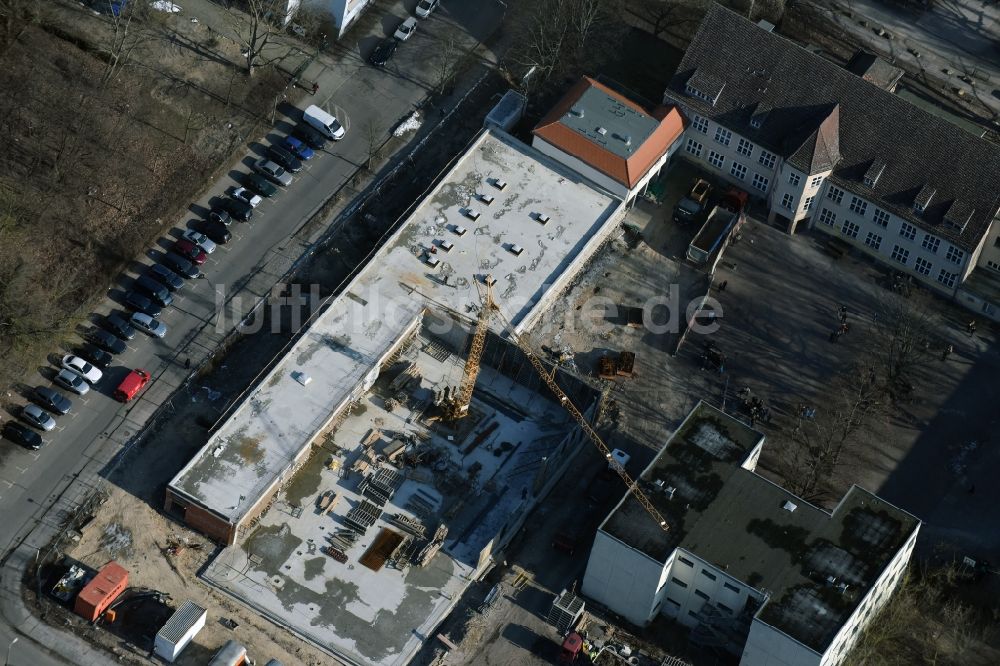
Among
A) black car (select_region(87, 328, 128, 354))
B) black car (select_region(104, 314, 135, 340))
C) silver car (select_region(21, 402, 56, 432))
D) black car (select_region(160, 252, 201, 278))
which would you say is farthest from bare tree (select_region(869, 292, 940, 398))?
silver car (select_region(21, 402, 56, 432))

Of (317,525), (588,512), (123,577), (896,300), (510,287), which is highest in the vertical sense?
(896,300)

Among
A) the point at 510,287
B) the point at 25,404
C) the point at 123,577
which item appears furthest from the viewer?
the point at 510,287

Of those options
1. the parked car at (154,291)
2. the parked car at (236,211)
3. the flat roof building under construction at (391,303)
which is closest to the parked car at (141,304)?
the parked car at (154,291)

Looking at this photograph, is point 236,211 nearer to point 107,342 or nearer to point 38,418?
point 107,342

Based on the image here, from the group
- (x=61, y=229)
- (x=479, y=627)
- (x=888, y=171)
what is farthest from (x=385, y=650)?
(x=888, y=171)

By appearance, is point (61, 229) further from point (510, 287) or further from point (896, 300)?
point (896, 300)

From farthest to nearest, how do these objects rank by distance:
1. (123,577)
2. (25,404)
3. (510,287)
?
(510,287) → (25,404) → (123,577)

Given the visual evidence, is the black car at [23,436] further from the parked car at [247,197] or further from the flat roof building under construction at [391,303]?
the parked car at [247,197]

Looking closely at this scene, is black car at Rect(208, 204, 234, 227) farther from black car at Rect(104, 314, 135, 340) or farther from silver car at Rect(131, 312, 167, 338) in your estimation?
black car at Rect(104, 314, 135, 340)
